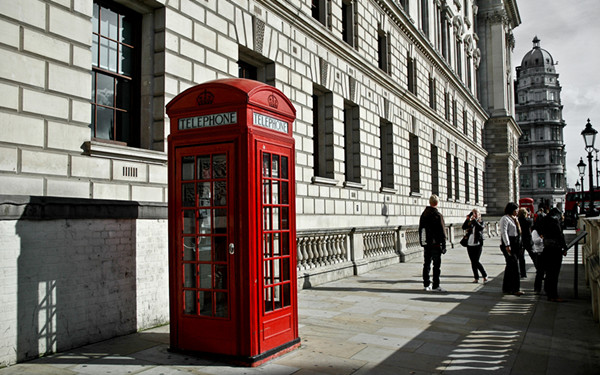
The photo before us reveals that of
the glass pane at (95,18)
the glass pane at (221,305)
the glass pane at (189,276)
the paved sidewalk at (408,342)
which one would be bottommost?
the paved sidewalk at (408,342)

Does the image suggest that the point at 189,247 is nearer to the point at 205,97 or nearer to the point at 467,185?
the point at 205,97

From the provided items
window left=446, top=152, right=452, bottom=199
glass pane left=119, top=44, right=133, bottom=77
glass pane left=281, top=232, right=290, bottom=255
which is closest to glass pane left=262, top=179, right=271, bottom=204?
glass pane left=281, top=232, right=290, bottom=255

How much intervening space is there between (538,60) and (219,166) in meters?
122

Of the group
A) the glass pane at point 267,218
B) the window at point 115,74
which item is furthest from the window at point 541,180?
the glass pane at point 267,218

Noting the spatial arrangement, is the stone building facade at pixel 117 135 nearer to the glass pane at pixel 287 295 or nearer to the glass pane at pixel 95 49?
the glass pane at pixel 95 49

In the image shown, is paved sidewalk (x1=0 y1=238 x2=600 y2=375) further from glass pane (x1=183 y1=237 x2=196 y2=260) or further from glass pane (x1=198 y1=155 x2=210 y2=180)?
glass pane (x1=198 y1=155 x2=210 y2=180)

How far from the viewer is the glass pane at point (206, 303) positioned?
559cm

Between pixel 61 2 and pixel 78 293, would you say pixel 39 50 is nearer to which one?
pixel 61 2

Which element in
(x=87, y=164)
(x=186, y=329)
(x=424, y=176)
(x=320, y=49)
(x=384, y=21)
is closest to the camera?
(x=186, y=329)

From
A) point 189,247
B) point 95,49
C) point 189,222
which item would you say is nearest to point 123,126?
point 95,49

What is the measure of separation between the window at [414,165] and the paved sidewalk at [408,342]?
1134 cm

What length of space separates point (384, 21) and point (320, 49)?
230 inches

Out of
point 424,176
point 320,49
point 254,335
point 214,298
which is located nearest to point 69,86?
point 214,298

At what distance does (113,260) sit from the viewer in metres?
6.64
